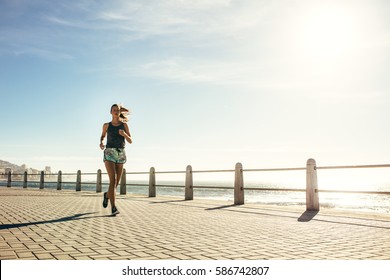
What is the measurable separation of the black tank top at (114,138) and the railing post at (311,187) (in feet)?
15.3

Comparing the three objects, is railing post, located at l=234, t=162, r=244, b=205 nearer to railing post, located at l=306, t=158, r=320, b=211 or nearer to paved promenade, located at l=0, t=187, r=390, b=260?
railing post, located at l=306, t=158, r=320, b=211

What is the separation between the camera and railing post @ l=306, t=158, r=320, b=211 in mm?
9039

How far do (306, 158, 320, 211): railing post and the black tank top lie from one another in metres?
4.66

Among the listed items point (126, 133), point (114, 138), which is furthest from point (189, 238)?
point (126, 133)

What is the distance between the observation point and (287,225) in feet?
20.2

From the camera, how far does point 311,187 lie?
9156mm

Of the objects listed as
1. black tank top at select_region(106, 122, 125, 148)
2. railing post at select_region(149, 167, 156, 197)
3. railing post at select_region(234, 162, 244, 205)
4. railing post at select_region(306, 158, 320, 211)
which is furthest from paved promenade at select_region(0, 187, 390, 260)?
railing post at select_region(149, 167, 156, 197)

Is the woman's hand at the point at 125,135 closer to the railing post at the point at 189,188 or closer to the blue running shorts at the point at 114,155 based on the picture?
the blue running shorts at the point at 114,155

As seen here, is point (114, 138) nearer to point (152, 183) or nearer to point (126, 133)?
point (126, 133)

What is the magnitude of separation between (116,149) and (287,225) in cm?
364

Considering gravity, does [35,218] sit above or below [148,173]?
below
